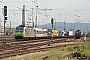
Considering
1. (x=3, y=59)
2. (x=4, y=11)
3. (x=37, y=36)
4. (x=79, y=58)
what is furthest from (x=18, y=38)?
(x=79, y=58)

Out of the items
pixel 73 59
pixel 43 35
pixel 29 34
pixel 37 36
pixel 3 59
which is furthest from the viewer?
pixel 43 35

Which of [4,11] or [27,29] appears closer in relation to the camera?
[4,11]

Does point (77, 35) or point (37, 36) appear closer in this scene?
point (37, 36)

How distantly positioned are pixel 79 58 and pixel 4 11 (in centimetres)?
2152

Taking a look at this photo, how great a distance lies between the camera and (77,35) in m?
77.5

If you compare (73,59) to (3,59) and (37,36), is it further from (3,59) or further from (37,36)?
(37,36)

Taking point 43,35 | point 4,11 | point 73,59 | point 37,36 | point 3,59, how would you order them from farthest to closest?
point 43,35 < point 37,36 < point 4,11 < point 3,59 < point 73,59

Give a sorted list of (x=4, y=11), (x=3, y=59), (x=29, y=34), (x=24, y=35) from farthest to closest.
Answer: (x=29, y=34) → (x=24, y=35) → (x=4, y=11) → (x=3, y=59)

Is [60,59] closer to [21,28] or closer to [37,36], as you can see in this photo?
[21,28]

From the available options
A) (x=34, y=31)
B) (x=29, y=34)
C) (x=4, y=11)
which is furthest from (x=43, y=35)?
(x=4, y=11)

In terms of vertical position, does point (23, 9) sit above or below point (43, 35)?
above

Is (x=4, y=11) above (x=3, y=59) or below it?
above

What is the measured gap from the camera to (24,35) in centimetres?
5266

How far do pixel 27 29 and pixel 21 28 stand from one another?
173 cm
